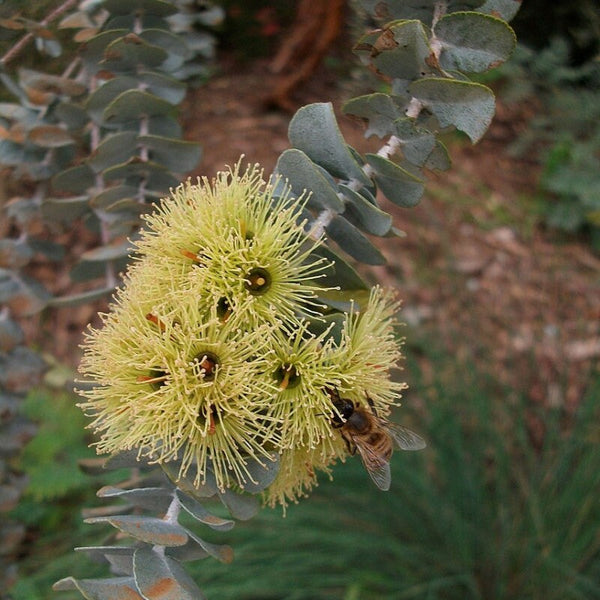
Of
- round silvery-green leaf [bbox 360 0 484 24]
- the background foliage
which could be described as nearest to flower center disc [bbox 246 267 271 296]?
round silvery-green leaf [bbox 360 0 484 24]

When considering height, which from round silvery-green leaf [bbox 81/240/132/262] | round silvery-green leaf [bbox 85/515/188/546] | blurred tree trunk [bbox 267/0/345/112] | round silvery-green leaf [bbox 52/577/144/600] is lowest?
blurred tree trunk [bbox 267/0/345/112]

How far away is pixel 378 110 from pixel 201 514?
1.38ft

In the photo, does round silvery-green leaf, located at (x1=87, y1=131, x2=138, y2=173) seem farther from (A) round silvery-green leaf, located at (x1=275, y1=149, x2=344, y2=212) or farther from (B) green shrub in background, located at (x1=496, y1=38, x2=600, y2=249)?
(B) green shrub in background, located at (x1=496, y1=38, x2=600, y2=249)

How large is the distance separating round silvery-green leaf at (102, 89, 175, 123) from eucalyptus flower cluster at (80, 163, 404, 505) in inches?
7.3

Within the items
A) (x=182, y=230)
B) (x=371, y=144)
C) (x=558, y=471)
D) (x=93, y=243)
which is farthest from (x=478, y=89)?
(x=93, y=243)

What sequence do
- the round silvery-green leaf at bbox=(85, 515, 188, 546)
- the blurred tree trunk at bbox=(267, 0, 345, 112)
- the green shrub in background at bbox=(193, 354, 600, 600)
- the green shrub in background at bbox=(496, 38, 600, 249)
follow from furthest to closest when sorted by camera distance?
the blurred tree trunk at bbox=(267, 0, 345, 112) → the green shrub in background at bbox=(496, 38, 600, 249) → the green shrub in background at bbox=(193, 354, 600, 600) → the round silvery-green leaf at bbox=(85, 515, 188, 546)

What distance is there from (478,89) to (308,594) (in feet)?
3.67

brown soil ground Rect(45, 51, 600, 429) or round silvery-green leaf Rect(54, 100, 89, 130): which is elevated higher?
round silvery-green leaf Rect(54, 100, 89, 130)

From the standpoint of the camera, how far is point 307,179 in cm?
61

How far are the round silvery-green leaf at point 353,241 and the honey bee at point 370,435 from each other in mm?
140

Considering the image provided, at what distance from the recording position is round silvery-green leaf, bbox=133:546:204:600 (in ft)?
1.78

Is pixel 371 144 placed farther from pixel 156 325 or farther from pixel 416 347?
pixel 156 325

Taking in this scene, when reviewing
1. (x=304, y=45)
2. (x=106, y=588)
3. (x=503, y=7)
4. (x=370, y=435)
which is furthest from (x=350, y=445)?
(x=304, y=45)

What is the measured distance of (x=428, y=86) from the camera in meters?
0.62
